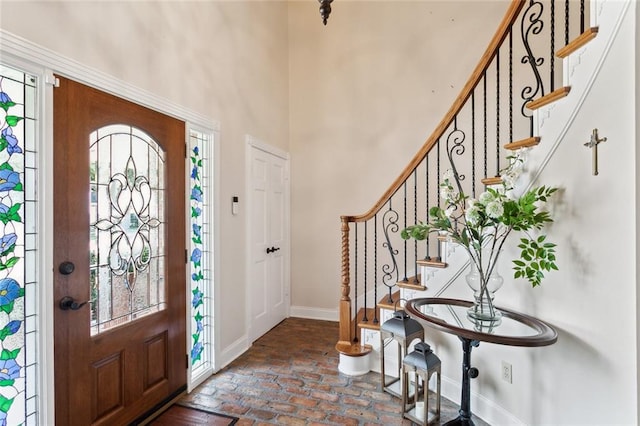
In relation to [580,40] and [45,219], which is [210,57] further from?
[580,40]

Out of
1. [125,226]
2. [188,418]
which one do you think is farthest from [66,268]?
[188,418]

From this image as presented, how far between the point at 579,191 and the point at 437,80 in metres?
2.66

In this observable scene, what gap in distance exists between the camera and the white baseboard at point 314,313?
4176 mm

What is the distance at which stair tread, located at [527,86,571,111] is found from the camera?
165cm

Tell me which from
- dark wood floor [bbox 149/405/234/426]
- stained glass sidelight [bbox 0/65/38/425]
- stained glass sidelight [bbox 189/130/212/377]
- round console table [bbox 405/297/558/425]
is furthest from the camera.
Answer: stained glass sidelight [bbox 189/130/212/377]

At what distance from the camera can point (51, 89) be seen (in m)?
1.60

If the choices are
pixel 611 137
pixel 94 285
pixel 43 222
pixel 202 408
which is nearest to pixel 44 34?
pixel 43 222

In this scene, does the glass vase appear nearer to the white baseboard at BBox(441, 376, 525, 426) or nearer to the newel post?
the white baseboard at BBox(441, 376, 525, 426)

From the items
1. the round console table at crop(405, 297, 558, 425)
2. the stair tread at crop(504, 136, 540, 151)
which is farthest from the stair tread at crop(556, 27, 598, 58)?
the round console table at crop(405, 297, 558, 425)

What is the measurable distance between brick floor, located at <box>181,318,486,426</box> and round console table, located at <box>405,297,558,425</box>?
0.49 m

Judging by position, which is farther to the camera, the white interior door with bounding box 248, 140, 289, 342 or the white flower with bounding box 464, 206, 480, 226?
the white interior door with bounding box 248, 140, 289, 342

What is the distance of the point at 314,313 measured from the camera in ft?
13.9

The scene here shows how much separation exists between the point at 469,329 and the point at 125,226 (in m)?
2.21

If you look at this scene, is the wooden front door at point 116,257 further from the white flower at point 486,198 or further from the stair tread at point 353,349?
the white flower at point 486,198
